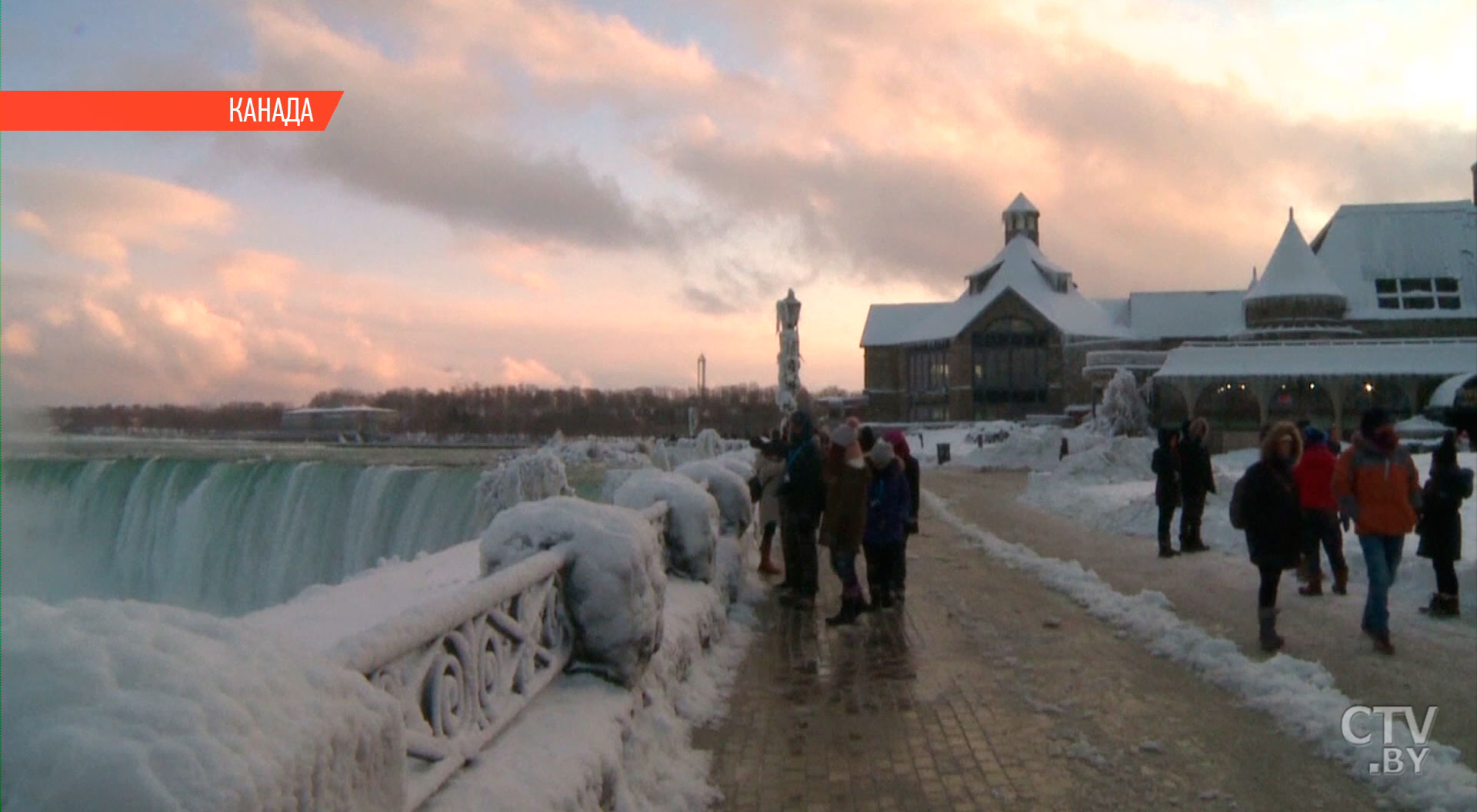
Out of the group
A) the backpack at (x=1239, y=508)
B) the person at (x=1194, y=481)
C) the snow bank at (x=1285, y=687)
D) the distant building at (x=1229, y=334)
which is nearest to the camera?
the snow bank at (x=1285, y=687)

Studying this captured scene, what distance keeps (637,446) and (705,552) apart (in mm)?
38588

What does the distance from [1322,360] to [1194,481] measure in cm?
4295

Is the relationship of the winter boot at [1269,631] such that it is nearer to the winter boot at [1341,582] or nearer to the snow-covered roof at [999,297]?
the winter boot at [1341,582]

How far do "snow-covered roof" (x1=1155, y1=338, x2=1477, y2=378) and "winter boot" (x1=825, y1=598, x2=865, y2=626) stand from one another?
46.0 metres

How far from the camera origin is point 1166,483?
1520cm

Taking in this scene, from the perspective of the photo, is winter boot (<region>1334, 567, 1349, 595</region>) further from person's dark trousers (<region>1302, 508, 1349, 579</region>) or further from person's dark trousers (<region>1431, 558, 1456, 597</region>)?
person's dark trousers (<region>1431, 558, 1456, 597</region>)

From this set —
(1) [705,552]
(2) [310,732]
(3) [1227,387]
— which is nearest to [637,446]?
(3) [1227,387]

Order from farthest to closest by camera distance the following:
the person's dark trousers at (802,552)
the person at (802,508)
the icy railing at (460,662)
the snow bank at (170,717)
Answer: the person's dark trousers at (802,552), the person at (802,508), the icy railing at (460,662), the snow bank at (170,717)

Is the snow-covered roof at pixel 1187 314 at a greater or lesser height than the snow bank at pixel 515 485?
greater

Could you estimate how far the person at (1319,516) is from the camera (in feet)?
37.0

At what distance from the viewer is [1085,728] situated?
22.2 feet

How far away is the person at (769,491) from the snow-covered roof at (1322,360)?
141 ft

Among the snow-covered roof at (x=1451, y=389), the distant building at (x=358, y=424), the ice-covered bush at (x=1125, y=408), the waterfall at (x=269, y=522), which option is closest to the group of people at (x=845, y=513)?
the waterfall at (x=269, y=522)

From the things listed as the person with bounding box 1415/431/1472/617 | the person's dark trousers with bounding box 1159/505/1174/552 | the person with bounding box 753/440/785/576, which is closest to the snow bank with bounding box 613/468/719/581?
the person with bounding box 753/440/785/576
